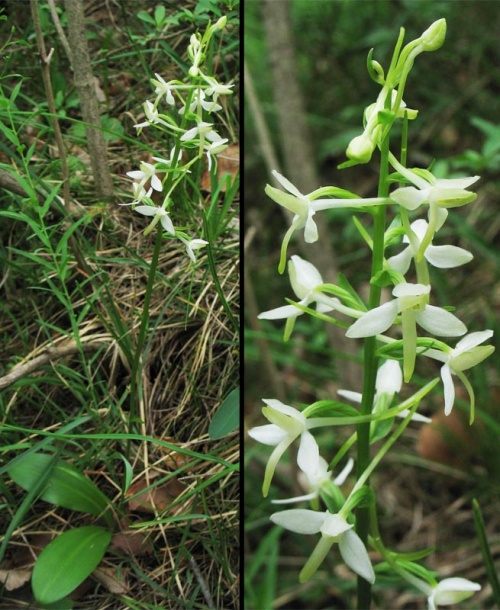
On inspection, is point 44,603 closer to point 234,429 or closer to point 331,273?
point 234,429

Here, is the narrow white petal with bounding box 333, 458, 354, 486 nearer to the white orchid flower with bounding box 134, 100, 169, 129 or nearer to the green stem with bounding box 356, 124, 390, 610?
the green stem with bounding box 356, 124, 390, 610

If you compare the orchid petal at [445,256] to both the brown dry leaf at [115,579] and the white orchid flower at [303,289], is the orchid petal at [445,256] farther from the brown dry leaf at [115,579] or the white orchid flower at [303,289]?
the brown dry leaf at [115,579]

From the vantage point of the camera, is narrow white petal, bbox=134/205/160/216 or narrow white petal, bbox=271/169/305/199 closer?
narrow white petal, bbox=271/169/305/199

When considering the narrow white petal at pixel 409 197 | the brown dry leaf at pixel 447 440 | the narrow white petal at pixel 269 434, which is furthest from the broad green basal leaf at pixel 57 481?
the brown dry leaf at pixel 447 440

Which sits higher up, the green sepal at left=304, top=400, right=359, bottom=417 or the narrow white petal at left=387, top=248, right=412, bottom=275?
the narrow white petal at left=387, top=248, right=412, bottom=275

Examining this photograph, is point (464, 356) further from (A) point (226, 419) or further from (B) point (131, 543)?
(B) point (131, 543)

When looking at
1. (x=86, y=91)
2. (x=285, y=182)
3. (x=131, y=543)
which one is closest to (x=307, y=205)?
(x=285, y=182)

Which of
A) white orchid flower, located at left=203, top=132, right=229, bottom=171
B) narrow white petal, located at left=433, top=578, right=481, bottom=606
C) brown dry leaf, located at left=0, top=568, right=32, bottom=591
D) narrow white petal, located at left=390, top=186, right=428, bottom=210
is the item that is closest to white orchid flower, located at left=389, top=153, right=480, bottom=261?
narrow white petal, located at left=390, top=186, right=428, bottom=210
